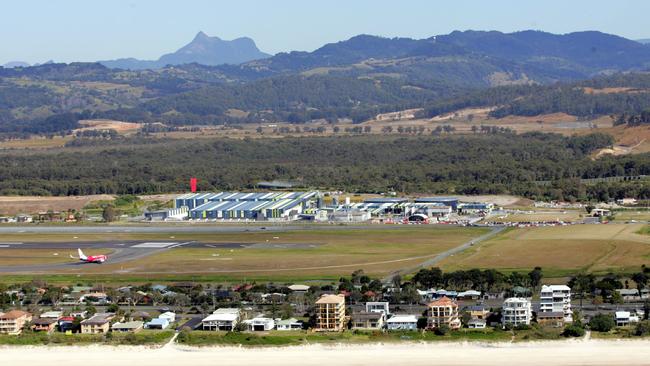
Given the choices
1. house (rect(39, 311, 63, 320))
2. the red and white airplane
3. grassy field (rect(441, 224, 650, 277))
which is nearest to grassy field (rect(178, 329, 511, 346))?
house (rect(39, 311, 63, 320))

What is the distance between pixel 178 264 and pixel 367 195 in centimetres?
3125

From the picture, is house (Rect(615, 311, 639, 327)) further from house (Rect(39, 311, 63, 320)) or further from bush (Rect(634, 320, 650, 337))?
house (Rect(39, 311, 63, 320))

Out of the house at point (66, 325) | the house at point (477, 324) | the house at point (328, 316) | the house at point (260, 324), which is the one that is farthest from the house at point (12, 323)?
the house at point (477, 324)

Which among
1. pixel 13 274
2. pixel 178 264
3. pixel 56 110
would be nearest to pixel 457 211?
pixel 178 264

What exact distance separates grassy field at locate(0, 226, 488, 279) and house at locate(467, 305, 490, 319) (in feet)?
32.8

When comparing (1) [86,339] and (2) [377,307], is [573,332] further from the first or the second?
(1) [86,339]

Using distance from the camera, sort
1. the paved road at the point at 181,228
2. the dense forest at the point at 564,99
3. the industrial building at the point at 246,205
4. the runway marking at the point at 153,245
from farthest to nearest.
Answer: the dense forest at the point at 564,99
the industrial building at the point at 246,205
the paved road at the point at 181,228
the runway marking at the point at 153,245

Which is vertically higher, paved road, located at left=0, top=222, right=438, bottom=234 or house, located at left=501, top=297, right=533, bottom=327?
paved road, located at left=0, top=222, right=438, bottom=234

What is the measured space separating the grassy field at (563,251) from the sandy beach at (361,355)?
12.7 metres

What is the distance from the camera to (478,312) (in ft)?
122

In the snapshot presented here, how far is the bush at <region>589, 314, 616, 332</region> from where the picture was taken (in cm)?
3460

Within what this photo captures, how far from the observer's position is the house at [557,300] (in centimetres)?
3697

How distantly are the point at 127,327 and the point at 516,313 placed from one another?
11585mm

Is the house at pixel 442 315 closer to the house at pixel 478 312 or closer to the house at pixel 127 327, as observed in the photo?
the house at pixel 478 312
